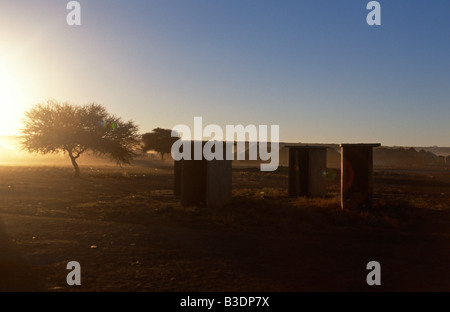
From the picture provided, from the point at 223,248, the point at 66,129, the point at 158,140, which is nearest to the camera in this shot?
the point at 223,248

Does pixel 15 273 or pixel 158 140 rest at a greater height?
pixel 158 140

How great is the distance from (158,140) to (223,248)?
237 feet

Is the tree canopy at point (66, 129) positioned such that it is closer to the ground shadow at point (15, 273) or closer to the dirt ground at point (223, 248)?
the dirt ground at point (223, 248)

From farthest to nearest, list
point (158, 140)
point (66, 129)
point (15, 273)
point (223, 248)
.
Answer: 1. point (158, 140)
2. point (66, 129)
3. point (223, 248)
4. point (15, 273)

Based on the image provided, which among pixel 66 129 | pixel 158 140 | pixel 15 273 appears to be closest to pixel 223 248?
pixel 15 273

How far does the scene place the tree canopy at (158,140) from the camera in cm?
7925

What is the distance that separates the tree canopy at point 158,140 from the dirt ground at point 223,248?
210 feet

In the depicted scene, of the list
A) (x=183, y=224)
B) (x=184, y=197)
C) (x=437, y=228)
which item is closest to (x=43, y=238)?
(x=183, y=224)

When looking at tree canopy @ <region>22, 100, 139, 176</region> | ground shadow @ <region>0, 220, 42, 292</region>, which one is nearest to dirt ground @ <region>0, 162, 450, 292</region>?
ground shadow @ <region>0, 220, 42, 292</region>

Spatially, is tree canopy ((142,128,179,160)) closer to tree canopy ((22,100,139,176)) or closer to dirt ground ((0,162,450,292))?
tree canopy ((22,100,139,176))

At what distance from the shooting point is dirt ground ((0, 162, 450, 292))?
6.54 meters

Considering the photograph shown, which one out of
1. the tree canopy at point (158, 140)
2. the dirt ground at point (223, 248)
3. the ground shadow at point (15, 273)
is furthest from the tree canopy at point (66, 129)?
the tree canopy at point (158, 140)

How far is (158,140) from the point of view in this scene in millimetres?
79750

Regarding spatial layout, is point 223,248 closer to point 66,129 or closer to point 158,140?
point 66,129
